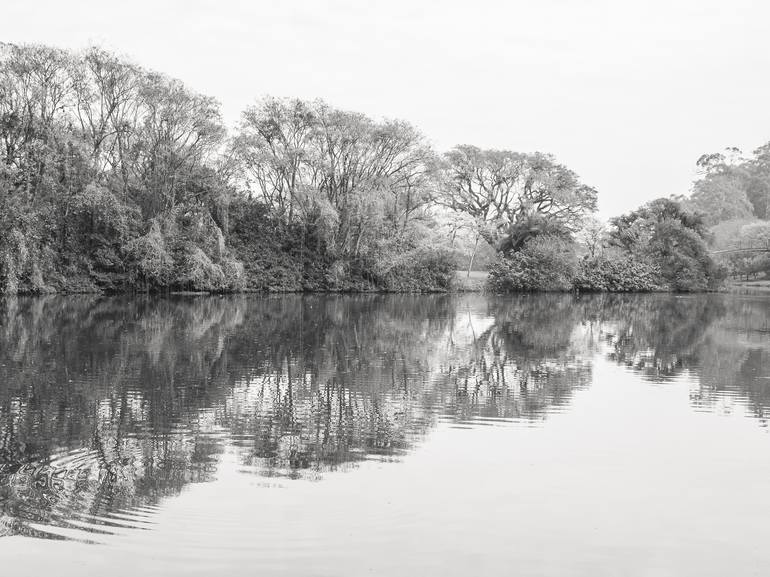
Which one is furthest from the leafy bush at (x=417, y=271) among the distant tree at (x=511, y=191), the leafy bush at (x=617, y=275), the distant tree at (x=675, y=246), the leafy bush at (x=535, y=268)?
the distant tree at (x=675, y=246)

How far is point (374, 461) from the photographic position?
826 centimetres

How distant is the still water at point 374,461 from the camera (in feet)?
19.0

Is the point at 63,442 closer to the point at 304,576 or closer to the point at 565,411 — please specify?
the point at 304,576

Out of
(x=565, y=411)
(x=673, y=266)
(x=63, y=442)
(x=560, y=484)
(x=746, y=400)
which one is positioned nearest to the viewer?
(x=560, y=484)

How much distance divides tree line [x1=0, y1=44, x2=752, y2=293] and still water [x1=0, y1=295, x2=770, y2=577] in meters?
22.5

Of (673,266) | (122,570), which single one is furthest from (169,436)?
(673,266)

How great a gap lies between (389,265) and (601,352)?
29776mm

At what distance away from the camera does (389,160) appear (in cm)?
4928

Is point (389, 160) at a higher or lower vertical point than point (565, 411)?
higher

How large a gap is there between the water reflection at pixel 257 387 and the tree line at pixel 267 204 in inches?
502

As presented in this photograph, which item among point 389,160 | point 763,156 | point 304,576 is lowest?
point 304,576

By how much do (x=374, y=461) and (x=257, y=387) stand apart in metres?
4.63

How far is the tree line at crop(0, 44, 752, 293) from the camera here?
1501 inches

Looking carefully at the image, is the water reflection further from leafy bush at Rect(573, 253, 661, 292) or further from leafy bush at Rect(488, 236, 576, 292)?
leafy bush at Rect(573, 253, 661, 292)
